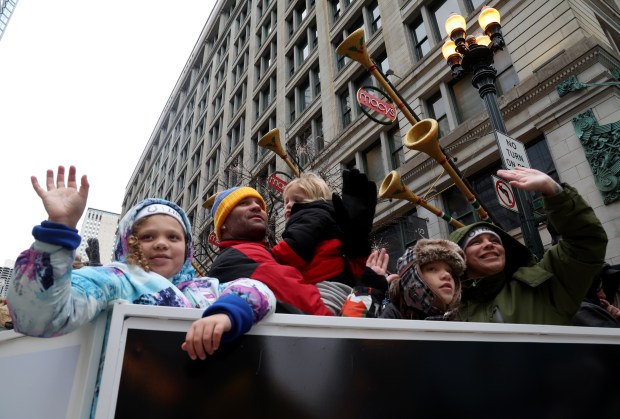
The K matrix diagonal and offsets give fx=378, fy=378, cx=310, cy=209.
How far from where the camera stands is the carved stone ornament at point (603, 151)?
25.8 ft

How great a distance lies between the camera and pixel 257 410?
0.97 meters

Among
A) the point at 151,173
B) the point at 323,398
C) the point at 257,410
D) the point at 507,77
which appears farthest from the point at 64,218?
the point at 151,173

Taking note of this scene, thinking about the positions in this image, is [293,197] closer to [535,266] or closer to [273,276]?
[273,276]

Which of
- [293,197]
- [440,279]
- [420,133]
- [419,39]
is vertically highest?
[419,39]

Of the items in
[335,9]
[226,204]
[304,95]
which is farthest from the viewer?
[304,95]

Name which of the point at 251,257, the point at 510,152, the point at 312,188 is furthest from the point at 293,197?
the point at 510,152

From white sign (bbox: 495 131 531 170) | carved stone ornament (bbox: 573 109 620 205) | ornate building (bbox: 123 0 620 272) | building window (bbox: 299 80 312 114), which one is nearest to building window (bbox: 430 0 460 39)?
ornate building (bbox: 123 0 620 272)

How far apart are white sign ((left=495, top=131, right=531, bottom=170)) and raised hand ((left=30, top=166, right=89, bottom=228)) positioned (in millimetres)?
5395

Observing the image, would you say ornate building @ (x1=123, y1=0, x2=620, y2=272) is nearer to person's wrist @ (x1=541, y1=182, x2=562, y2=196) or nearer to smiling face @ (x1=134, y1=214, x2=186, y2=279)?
person's wrist @ (x1=541, y1=182, x2=562, y2=196)

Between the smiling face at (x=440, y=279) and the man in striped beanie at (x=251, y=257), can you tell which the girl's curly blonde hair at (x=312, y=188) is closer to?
the man in striped beanie at (x=251, y=257)

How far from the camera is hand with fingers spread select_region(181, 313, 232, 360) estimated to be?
0.95m

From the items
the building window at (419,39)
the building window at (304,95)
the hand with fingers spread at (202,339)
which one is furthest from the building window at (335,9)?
the hand with fingers spread at (202,339)

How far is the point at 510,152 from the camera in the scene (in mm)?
5656

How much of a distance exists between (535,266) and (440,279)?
869mm
